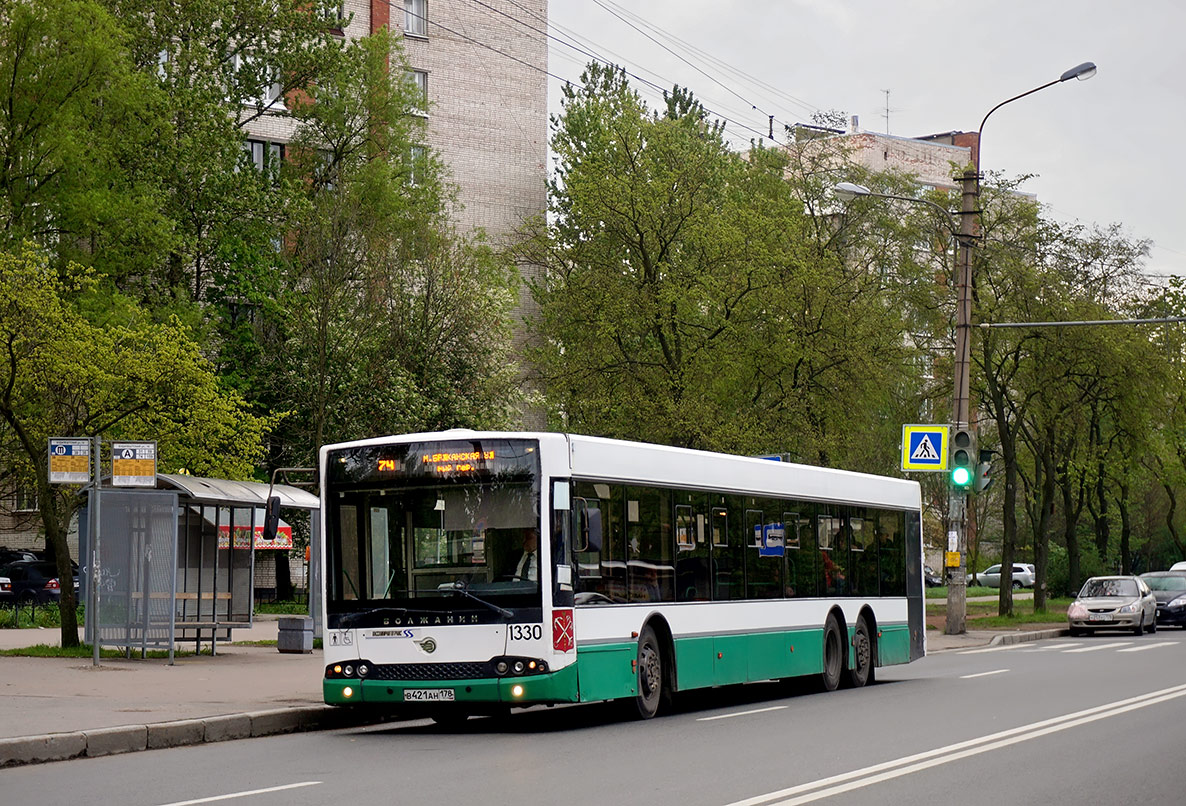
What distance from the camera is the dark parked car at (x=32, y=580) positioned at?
48.0 metres

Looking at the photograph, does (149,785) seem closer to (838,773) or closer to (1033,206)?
(838,773)

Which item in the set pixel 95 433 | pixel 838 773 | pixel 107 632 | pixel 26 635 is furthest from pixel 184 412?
pixel 838 773

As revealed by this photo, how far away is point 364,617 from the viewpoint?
15.7 metres

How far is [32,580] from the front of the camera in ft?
160

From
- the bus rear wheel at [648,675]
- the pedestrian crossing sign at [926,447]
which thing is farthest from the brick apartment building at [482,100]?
the bus rear wheel at [648,675]

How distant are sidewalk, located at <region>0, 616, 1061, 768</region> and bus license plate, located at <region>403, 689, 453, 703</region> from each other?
1.48 m

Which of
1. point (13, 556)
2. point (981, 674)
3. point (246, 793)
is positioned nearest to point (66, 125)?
point (981, 674)

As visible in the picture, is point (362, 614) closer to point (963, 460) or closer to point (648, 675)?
point (648, 675)

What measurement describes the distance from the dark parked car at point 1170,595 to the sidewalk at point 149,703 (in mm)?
27258

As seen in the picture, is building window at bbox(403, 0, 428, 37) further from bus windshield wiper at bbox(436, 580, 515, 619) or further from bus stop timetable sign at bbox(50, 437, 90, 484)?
bus windshield wiper at bbox(436, 580, 515, 619)

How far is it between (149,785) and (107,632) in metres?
12.8

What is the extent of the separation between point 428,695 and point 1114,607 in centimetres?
2889

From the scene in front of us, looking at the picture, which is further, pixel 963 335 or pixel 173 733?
pixel 963 335

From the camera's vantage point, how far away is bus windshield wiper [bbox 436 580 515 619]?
49.9ft
